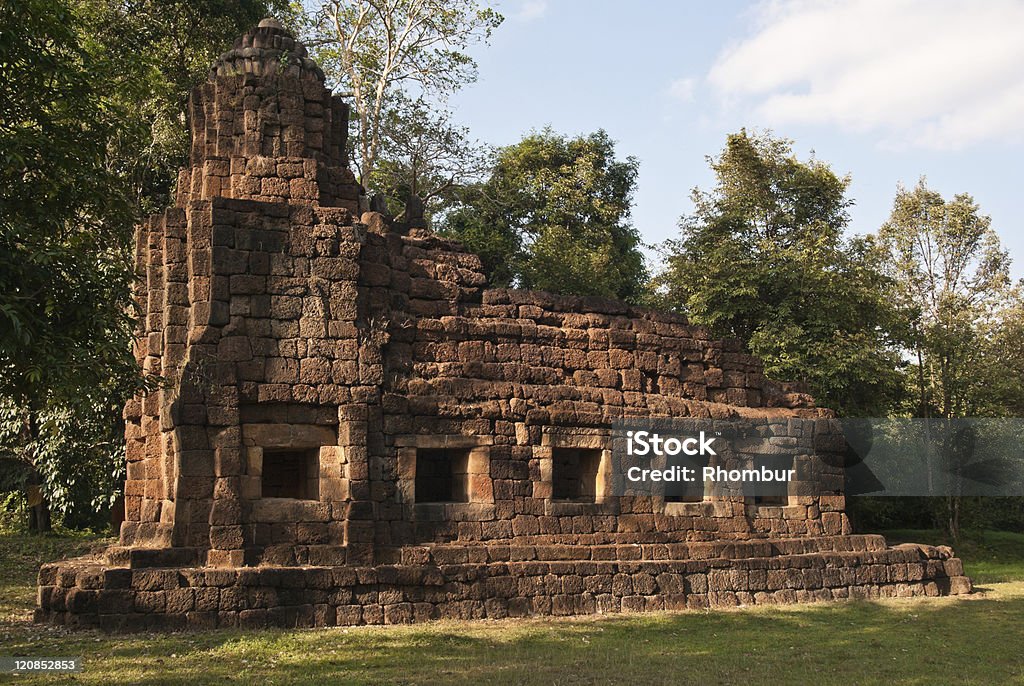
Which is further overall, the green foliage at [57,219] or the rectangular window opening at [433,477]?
the rectangular window opening at [433,477]

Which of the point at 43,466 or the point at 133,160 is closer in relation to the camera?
the point at 43,466

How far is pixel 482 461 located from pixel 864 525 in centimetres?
1874

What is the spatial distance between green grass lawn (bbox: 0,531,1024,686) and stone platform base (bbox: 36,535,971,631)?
0.36 metres

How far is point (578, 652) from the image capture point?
38.4ft

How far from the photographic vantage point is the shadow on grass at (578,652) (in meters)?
10.4

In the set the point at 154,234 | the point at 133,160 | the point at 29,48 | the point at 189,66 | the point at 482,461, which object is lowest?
the point at 482,461

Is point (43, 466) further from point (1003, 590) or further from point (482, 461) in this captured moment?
point (1003, 590)

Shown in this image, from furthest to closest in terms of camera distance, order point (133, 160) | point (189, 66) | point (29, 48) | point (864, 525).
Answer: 1. point (864, 525)
2. point (189, 66)
3. point (133, 160)
4. point (29, 48)

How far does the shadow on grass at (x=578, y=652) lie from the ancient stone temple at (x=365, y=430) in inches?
30.3

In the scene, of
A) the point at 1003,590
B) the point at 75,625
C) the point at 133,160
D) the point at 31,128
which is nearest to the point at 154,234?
the point at 31,128

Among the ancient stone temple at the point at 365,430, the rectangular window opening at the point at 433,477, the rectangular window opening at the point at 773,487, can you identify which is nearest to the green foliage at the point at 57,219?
the ancient stone temple at the point at 365,430

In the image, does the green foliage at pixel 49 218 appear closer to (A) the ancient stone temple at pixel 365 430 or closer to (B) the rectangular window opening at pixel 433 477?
(A) the ancient stone temple at pixel 365 430

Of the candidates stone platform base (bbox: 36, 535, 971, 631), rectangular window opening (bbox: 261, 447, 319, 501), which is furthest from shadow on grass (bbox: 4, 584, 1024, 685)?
rectangular window opening (bbox: 261, 447, 319, 501)

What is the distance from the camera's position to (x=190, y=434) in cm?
1324
